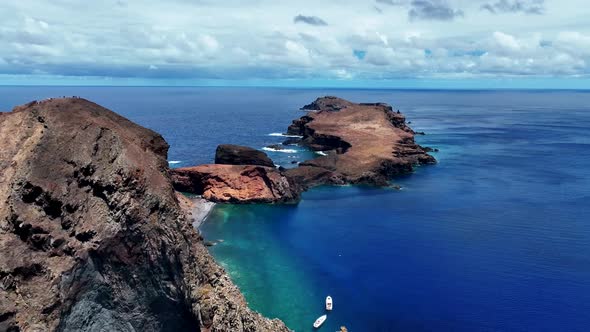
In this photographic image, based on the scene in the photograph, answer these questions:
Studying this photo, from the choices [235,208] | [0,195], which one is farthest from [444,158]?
[0,195]

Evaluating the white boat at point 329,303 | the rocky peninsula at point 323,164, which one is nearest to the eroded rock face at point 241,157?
the rocky peninsula at point 323,164

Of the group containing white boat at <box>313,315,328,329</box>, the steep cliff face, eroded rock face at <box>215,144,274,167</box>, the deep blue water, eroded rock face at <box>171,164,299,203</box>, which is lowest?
the deep blue water

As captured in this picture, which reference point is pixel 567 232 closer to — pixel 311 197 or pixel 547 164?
pixel 311 197

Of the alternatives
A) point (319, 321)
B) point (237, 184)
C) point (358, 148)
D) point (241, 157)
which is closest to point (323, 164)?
point (358, 148)

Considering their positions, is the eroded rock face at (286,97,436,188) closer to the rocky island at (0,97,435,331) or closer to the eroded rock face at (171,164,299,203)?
the eroded rock face at (171,164,299,203)

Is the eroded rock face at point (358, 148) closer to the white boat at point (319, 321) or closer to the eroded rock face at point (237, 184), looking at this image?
the eroded rock face at point (237, 184)

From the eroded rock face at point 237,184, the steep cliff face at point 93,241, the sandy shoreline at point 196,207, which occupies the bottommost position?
the sandy shoreline at point 196,207

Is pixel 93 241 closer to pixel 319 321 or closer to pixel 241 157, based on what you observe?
pixel 319 321

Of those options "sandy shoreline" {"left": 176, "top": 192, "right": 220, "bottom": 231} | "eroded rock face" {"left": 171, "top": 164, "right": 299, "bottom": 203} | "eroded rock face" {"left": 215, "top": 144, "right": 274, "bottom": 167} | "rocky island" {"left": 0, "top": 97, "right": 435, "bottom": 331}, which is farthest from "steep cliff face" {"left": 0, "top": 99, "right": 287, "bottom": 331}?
"eroded rock face" {"left": 215, "top": 144, "right": 274, "bottom": 167}
